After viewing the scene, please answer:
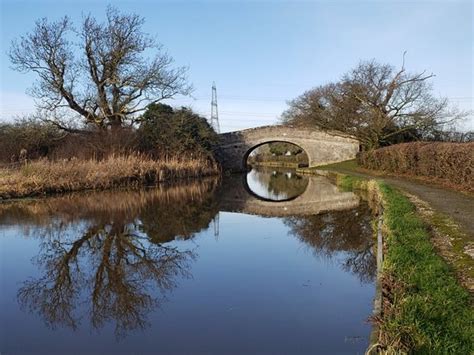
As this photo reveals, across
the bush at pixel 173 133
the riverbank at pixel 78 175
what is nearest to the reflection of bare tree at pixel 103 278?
the riverbank at pixel 78 175

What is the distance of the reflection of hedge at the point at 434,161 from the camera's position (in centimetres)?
1102

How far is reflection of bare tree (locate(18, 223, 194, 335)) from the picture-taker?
443 cm

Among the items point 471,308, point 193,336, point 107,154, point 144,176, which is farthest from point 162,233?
point 107,154

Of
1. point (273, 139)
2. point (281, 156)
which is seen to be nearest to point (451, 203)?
point (273, 139)

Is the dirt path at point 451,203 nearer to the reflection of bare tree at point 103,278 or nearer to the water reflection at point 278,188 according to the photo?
the reflection of bare tree at point 103,278

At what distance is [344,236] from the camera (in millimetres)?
8344

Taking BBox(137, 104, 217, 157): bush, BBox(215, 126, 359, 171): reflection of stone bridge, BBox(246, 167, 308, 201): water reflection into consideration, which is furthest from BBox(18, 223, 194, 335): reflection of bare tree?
BBox(215, 126, 359, 171): reflection of stone bridge

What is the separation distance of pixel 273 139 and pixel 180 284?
3018 cm

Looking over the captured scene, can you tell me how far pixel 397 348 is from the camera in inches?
108

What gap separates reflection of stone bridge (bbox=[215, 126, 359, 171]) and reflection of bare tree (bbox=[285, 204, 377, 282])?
908 inches

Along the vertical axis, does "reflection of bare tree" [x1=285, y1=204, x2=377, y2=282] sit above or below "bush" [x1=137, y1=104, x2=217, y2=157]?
below

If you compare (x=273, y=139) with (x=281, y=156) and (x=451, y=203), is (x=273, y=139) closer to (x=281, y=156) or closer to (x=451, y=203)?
(x=281, y=156)

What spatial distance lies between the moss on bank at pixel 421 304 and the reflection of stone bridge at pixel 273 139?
1146 inches

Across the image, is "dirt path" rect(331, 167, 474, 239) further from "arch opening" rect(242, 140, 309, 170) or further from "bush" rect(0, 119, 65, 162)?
"arch opening" rect(242, 140, 309, 170)
